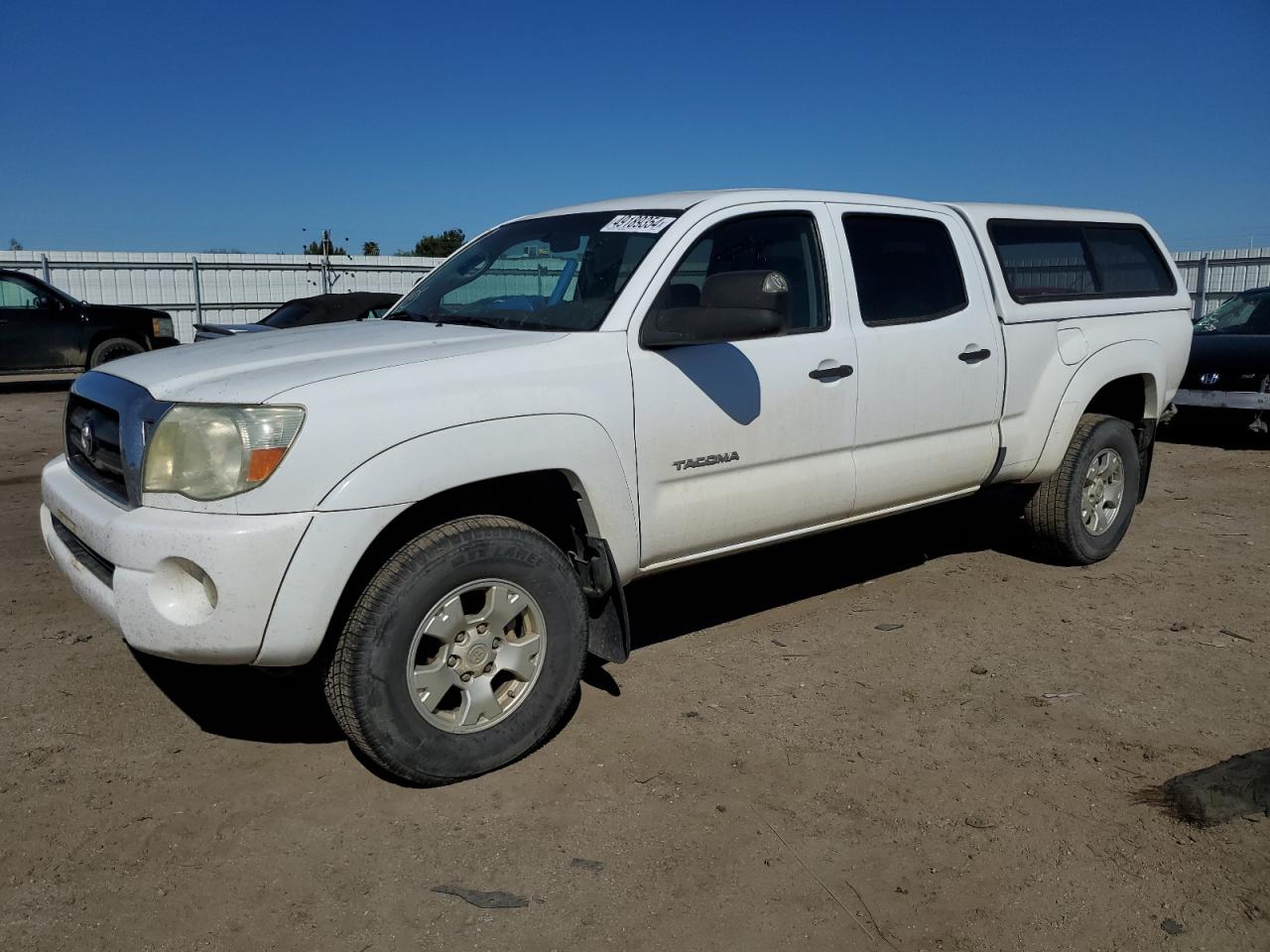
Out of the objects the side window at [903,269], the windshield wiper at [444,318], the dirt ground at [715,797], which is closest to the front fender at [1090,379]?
the dirt ground at [715,797]

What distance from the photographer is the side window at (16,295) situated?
48.8ft

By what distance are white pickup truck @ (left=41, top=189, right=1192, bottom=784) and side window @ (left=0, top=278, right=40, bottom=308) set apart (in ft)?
41.7

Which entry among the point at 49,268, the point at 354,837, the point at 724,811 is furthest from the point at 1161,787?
the point at 49,268

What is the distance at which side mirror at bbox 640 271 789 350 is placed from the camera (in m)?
3.69

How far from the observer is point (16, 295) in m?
14.9

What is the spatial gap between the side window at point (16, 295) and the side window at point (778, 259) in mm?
13945

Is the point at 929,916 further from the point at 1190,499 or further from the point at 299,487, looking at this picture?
the point at 1190,499

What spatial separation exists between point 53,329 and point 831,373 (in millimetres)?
14080

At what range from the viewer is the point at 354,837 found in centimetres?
310

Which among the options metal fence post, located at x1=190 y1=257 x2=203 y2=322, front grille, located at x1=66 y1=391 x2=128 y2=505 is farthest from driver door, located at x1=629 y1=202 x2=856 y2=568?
metal fence post, located at x1=190 y1=257 x2=203 y2=322

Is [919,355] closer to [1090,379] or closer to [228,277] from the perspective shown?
[1090,379]

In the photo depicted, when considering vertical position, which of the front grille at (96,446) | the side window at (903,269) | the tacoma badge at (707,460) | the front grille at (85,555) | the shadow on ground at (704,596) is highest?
the side window at (903,269)

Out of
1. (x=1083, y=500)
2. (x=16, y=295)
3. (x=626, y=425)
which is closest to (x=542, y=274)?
(x=626, y=425)

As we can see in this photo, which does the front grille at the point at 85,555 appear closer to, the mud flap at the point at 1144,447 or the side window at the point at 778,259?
the side window at the point at 778,259
